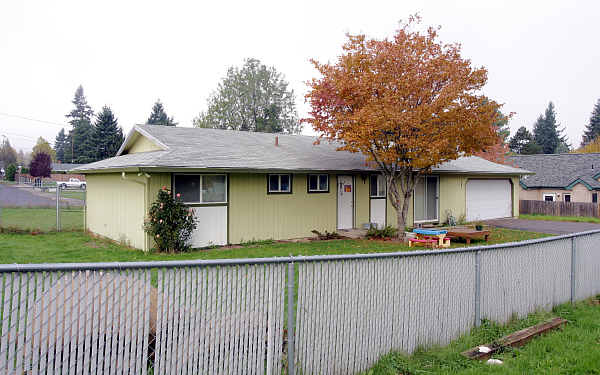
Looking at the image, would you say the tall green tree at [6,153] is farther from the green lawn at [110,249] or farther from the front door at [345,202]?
the front door at [345,202]

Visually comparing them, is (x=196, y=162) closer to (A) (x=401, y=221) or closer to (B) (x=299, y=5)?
(A) (x=401, y=221)

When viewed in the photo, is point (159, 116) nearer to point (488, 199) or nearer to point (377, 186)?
point (488, 199)

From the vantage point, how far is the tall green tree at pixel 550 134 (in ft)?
228

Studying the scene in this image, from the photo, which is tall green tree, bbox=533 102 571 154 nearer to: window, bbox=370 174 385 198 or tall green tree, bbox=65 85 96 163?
window, bbox=370 174 385 198

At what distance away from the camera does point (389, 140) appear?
12383mm

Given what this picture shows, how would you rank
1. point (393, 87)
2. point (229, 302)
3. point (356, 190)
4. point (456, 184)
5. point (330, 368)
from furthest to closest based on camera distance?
point (456, 184) → point (356, 190) → point (393, 87) → point (330, 368) → point (229, 302)

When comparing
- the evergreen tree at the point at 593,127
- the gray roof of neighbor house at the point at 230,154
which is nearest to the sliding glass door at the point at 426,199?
the gray roof of neighbor house at the point at 230,154

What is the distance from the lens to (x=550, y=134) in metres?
70.5

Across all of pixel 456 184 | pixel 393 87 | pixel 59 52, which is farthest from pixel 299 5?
pixel 59 52

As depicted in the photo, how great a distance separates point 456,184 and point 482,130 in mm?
7112

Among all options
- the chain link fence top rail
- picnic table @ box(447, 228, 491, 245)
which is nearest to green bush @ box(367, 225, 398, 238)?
picnic table @ box(447, 228, 491, 245)

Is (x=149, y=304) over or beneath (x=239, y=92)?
beneath

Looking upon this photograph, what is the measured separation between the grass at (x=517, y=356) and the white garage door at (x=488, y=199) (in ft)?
48.4

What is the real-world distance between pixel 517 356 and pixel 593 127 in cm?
8301
